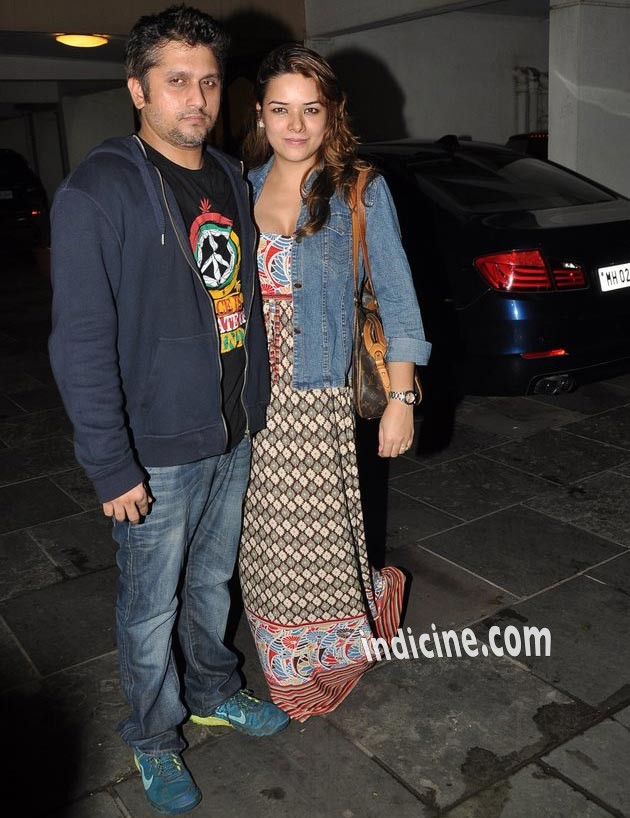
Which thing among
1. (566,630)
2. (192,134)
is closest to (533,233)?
(566,630)

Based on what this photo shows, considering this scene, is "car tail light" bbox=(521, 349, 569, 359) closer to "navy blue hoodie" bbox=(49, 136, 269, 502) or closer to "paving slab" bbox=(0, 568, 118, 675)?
"paving slab" bbox=(0, 568, 118, 675)

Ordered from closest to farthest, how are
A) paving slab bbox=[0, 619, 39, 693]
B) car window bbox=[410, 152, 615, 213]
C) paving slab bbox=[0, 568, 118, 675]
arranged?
paving slab bbox=[0, 619, 39, 693]
paving slab bbox=[0, 568, 118, 675]
car window bbox=[410, 152, 615, 213]

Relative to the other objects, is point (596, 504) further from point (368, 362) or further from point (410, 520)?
point (368, 362)

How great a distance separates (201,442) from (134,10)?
879 cm

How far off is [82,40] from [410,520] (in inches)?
320

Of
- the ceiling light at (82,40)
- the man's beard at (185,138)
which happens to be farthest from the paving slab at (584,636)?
the ceiling light at (82,40)

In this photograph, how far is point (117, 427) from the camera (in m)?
2.01

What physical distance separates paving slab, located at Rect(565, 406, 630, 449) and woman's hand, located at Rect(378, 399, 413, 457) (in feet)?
8.76

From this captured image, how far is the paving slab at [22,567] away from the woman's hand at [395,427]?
5.75 feet

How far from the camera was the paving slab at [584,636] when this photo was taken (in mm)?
2738

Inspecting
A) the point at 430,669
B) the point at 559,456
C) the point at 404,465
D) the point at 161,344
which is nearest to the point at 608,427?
the point at 559,456

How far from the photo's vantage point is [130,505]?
6.77ft

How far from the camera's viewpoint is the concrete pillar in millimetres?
7781

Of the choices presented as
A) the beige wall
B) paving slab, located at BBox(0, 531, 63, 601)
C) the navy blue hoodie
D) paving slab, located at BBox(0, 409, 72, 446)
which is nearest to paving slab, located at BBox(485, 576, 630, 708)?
the navy blue hoodie
